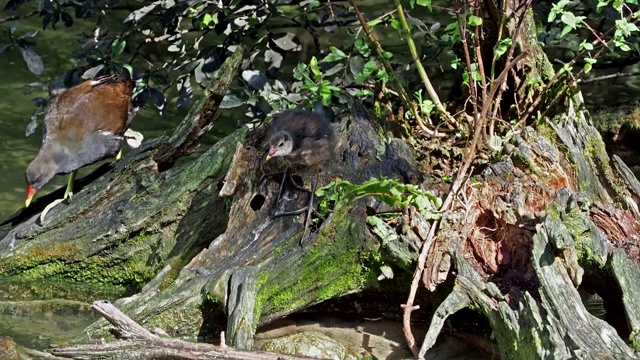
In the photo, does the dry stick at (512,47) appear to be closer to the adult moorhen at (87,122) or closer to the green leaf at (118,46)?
the green leaf at (118,46)

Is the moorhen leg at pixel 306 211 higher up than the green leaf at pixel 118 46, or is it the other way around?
the moorhen leg at pixel 306 211

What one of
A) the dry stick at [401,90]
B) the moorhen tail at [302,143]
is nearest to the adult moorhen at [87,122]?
the moorhen tail at [302,143]

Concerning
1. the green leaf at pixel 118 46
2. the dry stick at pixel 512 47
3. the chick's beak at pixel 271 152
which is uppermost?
the dry stick at pixel 512 47

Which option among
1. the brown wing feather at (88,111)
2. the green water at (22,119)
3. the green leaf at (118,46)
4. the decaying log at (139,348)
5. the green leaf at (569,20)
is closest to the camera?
the decaying log at (139,348)

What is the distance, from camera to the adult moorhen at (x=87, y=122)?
6926 mm

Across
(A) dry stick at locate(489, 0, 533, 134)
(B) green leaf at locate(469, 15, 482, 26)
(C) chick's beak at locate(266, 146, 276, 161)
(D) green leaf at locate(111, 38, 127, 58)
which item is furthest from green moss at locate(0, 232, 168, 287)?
(B) green leaf at locate(469, 15, 482, 26)

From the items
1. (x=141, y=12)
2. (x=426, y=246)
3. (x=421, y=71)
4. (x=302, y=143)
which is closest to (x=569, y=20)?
(x=421, y=71)

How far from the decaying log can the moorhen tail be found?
36.1 inches

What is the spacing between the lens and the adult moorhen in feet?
22.7

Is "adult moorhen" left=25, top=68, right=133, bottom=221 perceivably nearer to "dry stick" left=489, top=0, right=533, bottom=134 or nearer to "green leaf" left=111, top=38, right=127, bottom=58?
"green leaf" left=111, top=38, right=127, bottom=58

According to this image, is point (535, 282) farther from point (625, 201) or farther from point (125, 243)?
point (125, 243)

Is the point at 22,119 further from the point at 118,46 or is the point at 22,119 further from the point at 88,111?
the point at 118,46

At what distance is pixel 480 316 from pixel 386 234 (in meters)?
0.58

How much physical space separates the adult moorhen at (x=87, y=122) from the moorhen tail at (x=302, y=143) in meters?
1.79
